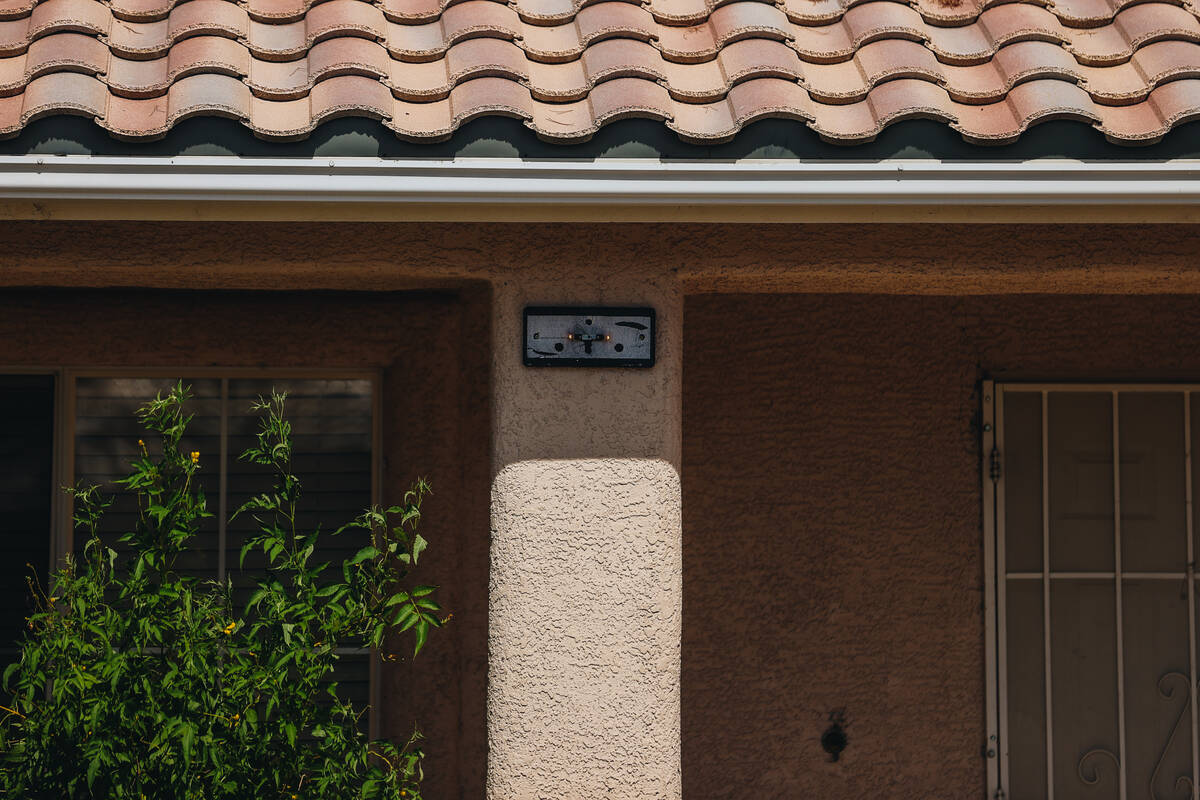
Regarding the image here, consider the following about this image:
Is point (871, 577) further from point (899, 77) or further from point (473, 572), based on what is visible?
point (899, 77)

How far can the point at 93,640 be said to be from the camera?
3914 mm

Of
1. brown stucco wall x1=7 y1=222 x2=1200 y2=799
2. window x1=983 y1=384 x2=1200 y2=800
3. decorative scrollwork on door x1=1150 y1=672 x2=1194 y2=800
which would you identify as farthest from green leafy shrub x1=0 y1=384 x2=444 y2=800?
decorative scrollwork on door x1=1150 y1=672 x2=1194 y2=800

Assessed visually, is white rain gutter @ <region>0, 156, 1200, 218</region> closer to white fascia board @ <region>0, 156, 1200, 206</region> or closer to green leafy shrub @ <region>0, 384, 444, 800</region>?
white fascia board @ <region>0, 156, 1200, 206</region>

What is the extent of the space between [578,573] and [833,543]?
6.09 ft

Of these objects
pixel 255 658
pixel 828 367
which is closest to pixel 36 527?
pixel 255 658

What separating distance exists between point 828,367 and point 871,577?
37.4 inches

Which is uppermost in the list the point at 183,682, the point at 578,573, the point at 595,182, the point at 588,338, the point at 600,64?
the point at 600,64

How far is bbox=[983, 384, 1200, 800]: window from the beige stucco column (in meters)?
2.20

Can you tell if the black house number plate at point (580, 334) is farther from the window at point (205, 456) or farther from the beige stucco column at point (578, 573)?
the window at point (205, 456)

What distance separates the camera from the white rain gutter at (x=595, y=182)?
3.69 m

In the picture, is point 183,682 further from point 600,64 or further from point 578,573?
point 600,64

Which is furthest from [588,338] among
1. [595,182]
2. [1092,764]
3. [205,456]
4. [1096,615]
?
[1092,764]

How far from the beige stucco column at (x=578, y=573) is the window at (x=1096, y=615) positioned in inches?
86.5

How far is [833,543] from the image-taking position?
5.62 meters
